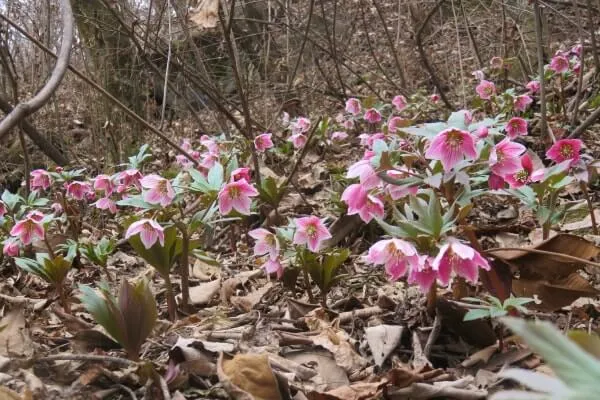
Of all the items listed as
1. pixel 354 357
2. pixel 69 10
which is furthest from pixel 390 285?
pixel 69 10

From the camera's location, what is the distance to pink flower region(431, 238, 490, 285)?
1117 mm

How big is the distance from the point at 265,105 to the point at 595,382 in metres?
5.17

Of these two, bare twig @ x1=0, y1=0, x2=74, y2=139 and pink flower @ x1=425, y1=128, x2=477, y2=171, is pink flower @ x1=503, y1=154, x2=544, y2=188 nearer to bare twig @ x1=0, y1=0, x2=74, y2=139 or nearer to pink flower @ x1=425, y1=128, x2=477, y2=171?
pink flower @ x1=425, y1=128, x2=477, y2=171

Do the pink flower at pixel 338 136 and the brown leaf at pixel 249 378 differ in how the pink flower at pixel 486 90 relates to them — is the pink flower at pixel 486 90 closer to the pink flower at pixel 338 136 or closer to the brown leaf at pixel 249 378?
the pink flower at pixel 338 136

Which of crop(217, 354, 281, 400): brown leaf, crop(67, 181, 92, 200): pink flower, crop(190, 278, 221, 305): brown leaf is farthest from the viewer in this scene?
crop(67, 181, 92, 200): pink flower

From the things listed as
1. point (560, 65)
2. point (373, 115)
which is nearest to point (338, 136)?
point (373, 115)

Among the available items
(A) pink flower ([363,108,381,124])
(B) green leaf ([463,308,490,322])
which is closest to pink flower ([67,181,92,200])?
(A) pink flower ([363,108,381,124])

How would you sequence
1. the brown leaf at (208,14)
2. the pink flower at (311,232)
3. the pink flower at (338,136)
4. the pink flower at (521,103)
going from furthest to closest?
the pink flower at (338,136)
the pink flower at (521,103)
the brown leaf at (208,14)
the pink flower at (311,232)

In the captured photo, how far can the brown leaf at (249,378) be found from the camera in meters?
1.07

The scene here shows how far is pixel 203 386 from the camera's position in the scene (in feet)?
3.87

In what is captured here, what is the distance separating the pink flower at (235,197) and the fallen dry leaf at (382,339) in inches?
23.3

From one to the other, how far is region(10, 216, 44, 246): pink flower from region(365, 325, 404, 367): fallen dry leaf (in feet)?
4.54

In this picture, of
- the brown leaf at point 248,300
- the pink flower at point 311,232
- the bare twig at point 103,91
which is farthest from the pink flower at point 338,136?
the pink flower at point 311,232

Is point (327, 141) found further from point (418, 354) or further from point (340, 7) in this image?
point (418, 354)
